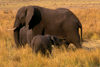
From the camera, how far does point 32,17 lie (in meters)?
7.37

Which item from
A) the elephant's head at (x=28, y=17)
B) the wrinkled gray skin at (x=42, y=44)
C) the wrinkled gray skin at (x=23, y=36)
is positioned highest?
the elephant's head at (x=28, y=17)

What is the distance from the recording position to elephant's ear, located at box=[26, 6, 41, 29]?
7.31 metres

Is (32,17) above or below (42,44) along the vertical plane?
above

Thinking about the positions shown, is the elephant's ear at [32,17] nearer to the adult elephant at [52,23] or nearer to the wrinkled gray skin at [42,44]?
the adult elephant at [52,23]

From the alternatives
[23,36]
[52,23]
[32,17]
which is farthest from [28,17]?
[23,36]

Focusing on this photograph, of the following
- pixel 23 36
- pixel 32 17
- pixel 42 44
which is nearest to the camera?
pixel 42 44

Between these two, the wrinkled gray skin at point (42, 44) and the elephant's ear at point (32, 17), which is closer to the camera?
the wrinkled gray skin at point (42, 44)

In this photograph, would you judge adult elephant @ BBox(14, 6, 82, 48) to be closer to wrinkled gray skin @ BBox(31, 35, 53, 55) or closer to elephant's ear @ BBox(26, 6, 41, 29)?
elephant's ear @ BBox(26, 6, 41, 29)

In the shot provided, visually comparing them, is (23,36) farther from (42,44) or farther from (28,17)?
(42,44)

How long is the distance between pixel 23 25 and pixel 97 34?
4.65 meters

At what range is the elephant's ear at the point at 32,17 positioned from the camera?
24.0ft

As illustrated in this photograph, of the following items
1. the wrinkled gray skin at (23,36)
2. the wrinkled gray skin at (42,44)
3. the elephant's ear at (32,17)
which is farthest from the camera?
the wrinkled gray skin at (23,36)

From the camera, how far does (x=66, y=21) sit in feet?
24.6

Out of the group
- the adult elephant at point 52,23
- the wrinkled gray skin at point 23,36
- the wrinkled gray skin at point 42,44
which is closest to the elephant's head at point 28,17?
the adult elephant at point 52,23
